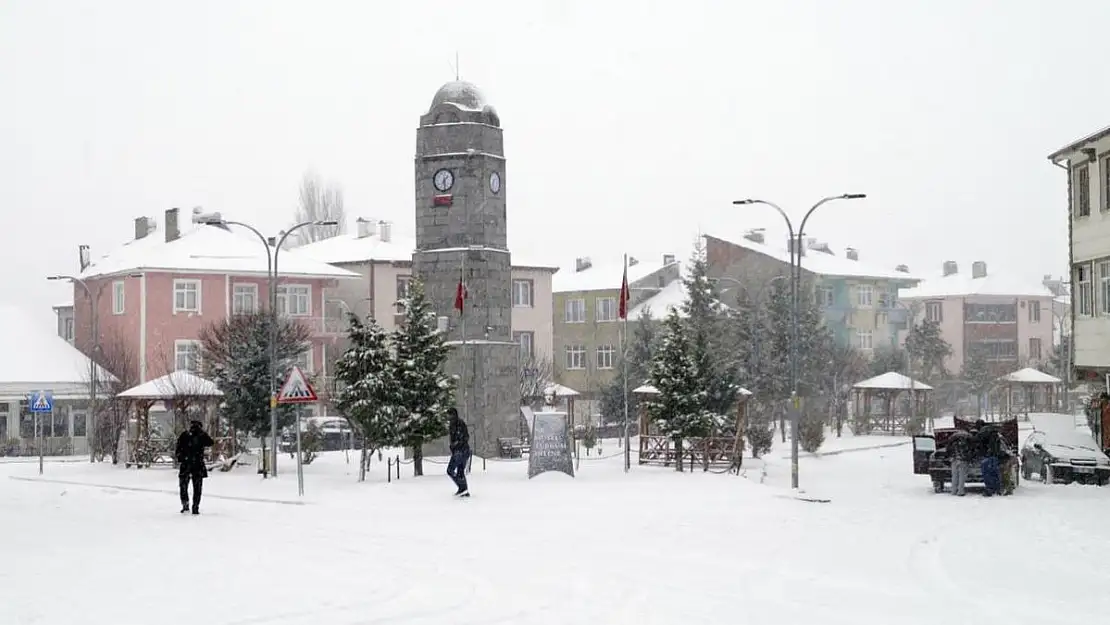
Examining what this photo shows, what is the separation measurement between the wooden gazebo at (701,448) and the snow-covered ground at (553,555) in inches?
155

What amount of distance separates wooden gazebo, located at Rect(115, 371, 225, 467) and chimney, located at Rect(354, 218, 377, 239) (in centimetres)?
3304

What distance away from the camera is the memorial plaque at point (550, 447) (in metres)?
31.9

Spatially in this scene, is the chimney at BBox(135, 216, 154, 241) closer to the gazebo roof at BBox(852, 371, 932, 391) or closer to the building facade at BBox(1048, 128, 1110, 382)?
the gazebo roof at BBox(852, 371, 932, 391)

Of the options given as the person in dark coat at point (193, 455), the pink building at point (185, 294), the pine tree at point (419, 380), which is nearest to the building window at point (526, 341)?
the pink building at point (185, 294)

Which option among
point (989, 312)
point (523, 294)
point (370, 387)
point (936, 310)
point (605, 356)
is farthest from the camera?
point (936, 310)

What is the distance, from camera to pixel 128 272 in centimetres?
5869

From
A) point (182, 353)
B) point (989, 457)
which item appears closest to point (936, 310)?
point (182, 353)

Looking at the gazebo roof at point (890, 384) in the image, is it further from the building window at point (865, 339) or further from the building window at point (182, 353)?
the building window at point (182, 353)

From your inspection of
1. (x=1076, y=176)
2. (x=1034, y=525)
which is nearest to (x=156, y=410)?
(x=1076, y=176)

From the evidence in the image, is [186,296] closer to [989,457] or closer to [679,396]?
[679,396]

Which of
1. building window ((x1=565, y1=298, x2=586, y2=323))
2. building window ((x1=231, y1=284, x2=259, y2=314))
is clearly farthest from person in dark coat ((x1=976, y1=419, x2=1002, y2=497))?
building window ((x1=565, y1=298, x2=586, y2=323))

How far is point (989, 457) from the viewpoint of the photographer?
28.6m

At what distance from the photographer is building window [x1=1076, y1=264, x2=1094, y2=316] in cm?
3550

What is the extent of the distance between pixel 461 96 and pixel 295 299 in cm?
2122
